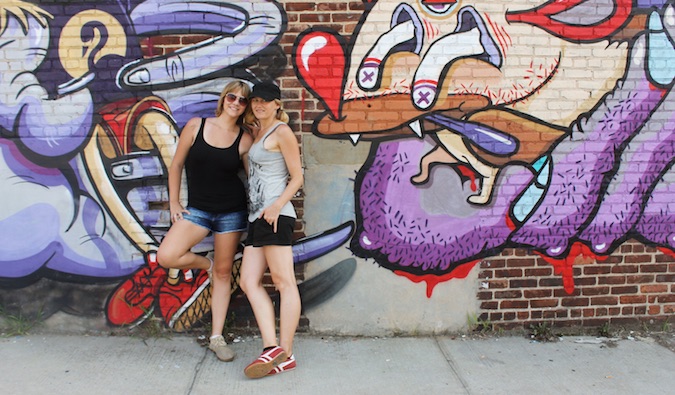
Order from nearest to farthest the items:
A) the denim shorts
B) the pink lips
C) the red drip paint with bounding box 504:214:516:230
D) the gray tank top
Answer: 1. the gray tank top
2. the denim shorts
3. the pink lips
4. the red drip paint with bounding box 504:214:516:230

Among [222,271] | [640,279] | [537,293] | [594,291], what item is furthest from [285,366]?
[640,279]

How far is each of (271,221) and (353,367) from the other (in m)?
1.11

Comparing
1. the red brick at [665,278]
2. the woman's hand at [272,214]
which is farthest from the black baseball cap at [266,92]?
the red brick at [665,278]

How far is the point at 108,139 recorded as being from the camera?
3.90 meters

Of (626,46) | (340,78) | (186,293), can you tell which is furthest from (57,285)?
(626,46)

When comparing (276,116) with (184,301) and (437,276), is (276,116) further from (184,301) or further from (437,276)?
(437,276)

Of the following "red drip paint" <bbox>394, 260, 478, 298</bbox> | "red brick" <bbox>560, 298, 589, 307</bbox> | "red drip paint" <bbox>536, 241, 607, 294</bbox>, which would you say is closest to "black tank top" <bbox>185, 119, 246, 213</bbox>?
"red drip paint" <bbox>394, 260, 478, 298</bbox>

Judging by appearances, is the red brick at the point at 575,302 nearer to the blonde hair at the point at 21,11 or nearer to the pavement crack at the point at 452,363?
the pavement crack at the point at 452,363

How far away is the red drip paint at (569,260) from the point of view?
4105 millimetres

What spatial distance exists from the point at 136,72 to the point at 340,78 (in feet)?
4.70

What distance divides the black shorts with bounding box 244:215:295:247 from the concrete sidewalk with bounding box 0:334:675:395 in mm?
841

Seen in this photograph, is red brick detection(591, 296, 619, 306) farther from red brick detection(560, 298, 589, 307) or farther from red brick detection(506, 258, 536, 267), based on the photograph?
red brick detection(506, 258, 536, 267)

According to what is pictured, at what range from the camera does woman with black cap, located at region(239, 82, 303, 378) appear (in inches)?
133

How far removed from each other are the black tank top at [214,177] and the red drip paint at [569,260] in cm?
228
